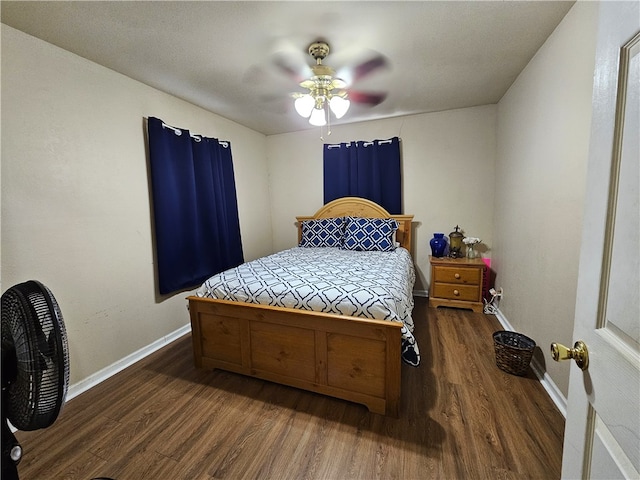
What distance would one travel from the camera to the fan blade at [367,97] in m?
2.65

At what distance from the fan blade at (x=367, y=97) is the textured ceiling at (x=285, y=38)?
0.12 m

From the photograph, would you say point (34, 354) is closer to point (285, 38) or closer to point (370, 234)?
point (285, 38)

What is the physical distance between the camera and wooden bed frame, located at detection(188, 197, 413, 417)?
1590 millimetres

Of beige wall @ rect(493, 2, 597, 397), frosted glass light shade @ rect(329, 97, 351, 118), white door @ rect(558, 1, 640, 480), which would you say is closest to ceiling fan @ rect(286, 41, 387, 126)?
frosted glass light shade @ rect(329, 97, 351, 118)

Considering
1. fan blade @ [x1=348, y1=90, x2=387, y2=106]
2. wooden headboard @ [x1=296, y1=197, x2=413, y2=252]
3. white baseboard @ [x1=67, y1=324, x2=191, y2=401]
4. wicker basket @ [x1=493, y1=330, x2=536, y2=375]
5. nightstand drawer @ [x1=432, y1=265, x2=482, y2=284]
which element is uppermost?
fan blade @ [x1=348, y1=90, x2=387, y2=106]

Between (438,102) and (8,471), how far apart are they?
12.1ft

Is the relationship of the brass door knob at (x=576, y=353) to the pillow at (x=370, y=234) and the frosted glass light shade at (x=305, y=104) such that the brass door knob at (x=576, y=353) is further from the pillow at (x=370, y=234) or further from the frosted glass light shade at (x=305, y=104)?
the pillow at (x=370, y=234)

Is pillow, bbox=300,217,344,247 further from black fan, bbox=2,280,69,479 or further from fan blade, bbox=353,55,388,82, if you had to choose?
black fan, bbox=2,280,69,479

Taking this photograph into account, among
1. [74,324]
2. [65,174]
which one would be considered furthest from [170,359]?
[65,174]

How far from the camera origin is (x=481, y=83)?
247 cm

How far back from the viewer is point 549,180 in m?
1.79

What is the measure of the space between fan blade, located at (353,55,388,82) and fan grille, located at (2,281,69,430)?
224cm

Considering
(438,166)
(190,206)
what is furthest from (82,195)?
(438,166)

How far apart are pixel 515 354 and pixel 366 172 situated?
8.03 ft
